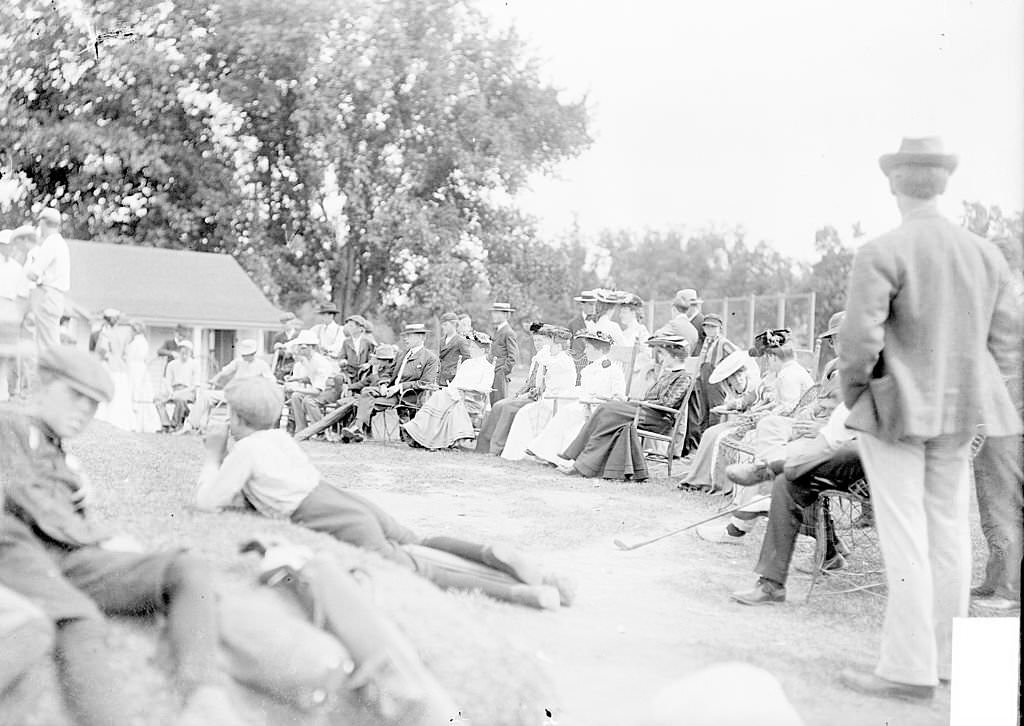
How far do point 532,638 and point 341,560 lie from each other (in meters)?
0.57

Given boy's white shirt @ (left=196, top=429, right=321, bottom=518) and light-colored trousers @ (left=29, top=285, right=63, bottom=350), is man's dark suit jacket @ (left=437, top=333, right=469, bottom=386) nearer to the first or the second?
boy's white shirt @ (left=196, top=429, right=321, bottom=518)

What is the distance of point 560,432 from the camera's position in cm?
367

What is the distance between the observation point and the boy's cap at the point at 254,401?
301cm

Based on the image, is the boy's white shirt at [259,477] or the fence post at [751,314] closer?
the boy's white shirt at [259,477]

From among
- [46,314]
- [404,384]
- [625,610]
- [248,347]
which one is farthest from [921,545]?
[46,314]

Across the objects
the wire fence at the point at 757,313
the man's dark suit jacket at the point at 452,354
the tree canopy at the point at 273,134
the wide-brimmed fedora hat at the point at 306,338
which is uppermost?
the tree canopy at the point at 273,134

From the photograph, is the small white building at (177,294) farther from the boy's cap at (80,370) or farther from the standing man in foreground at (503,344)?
the standing man in foreground at (503,344)

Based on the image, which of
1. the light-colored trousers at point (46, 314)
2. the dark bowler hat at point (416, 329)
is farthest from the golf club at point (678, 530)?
the light-colored trousers at point (46, 314)

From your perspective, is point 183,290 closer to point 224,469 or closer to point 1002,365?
point 224,469

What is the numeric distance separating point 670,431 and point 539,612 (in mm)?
1554

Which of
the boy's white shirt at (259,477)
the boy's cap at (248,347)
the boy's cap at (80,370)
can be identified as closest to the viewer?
the boy's cap at (80,370)

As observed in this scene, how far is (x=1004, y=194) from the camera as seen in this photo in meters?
3.48

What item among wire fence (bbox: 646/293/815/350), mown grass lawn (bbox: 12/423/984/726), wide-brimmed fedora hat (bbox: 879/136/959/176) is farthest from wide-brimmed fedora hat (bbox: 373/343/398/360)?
wide-brimmed fedora hat (bbox: 879/136/959/176)

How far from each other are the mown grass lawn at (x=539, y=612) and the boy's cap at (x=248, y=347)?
292 millimetres
